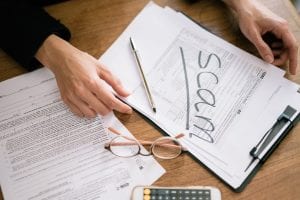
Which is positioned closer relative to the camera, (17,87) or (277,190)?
(277,190)

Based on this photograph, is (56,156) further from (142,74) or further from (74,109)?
(142,74)

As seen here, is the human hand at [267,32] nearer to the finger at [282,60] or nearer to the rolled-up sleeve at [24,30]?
the finger at [282,60]

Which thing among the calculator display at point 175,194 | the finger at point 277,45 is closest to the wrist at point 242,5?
the finger at point 277,45

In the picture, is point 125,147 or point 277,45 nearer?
point 125,147

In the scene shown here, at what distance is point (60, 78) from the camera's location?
0.80 meters

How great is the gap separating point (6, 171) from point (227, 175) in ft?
1.44

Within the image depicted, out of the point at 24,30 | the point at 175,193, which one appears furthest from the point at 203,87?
the point at 24,30

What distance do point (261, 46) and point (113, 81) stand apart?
0.34 meters

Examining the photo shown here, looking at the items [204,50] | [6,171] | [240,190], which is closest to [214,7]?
[204,50]

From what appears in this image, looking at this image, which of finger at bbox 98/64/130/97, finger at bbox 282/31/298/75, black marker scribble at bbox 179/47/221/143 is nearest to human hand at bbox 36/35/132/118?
finger at bbox 98/64/130/97

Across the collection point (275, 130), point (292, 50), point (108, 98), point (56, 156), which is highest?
point (292, 50)

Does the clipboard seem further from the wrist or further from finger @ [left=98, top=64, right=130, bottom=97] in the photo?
the wrist

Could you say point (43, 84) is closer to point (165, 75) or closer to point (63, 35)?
point (63, 35)

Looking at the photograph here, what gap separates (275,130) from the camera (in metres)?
0.72
